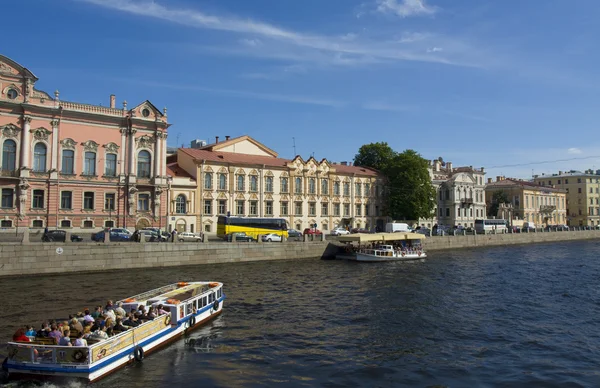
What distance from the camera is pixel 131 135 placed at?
49.0 m

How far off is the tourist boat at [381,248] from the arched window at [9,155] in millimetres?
30601

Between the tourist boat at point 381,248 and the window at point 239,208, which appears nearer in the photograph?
the tourist boat at point 381,248

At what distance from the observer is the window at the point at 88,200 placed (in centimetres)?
4609

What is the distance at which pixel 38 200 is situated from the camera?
144 ft

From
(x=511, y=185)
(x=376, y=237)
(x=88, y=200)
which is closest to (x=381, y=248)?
(x=376, y=237)

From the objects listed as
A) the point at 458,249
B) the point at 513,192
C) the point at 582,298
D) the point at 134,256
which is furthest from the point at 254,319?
the point at 513,192

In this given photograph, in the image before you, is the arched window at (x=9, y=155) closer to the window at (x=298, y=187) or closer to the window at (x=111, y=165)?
the window at (x=111, y=165)

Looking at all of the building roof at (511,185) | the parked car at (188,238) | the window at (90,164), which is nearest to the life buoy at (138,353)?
the parked car at (188,238)

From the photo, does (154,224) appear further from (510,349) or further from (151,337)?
(510,349)

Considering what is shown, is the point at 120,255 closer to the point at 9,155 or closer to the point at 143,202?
the point at 143,202

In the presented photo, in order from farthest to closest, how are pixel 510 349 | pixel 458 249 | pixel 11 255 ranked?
1. pixel 458 249
2. pixel 11 255
3. pixel 510 349

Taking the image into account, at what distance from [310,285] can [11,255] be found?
1887cm

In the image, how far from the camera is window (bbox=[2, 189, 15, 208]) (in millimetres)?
42375

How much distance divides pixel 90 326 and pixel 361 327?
10.7 m
